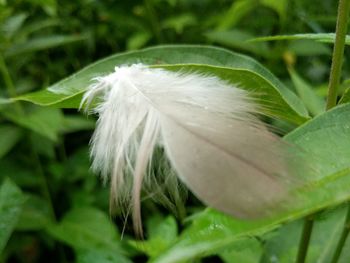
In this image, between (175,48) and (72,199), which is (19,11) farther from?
(175,48)


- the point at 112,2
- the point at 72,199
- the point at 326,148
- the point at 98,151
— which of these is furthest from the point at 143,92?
the point at 112,2

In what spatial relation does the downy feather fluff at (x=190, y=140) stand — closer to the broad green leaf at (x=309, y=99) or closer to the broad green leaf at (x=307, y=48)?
the broad green leaf at (x=309, y=99)

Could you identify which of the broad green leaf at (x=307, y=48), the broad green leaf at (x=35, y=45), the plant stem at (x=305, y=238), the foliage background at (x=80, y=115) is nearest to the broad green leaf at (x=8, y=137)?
the foliage background at (x=80, y=115)

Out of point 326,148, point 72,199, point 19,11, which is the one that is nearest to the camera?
point 326,148

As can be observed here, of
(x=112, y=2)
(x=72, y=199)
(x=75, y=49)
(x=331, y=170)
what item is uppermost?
(x=331, y=170)

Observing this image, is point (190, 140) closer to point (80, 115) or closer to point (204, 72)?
point (204, 72)

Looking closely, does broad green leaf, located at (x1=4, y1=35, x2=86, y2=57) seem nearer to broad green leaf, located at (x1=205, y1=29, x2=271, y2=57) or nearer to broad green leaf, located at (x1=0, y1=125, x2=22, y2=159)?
broad green leaf, located at (x1=0, y1=125, x2=22, y2=159)

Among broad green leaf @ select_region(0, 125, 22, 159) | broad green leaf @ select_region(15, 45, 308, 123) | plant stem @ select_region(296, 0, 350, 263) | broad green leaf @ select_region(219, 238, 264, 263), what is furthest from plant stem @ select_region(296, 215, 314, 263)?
broad green leaf @ select_region(0, 125, 22, 159)
